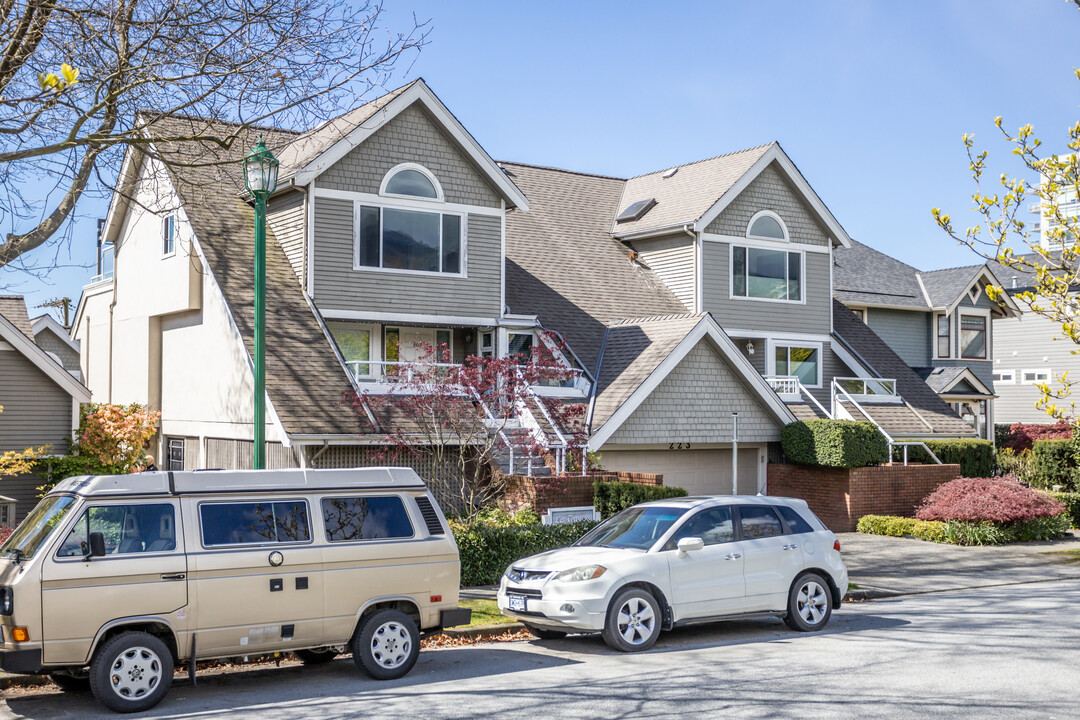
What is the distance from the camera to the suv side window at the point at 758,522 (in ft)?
42.7

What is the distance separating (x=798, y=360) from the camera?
28891 mm

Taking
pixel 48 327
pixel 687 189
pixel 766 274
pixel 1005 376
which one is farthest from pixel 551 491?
pixel 1005 376

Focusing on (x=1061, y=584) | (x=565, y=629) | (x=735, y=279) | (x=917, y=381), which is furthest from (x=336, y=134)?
(x=917, y=381)

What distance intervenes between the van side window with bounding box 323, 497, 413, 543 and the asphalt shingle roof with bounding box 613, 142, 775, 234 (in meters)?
17.9

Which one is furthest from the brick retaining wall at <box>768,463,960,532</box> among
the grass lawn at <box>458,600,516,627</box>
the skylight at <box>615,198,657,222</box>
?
the grass lawn at <box>458,600,516,627</box>

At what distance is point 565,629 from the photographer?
39.7ft

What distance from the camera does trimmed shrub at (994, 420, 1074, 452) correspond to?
4016 cm

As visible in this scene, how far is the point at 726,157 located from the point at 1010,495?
1188 cm

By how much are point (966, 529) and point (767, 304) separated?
838 cm

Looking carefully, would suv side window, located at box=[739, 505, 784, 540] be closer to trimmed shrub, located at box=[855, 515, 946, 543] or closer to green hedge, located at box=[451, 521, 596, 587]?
green hedge, located at box=[451, 521, 596, 587]

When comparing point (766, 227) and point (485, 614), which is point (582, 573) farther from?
point (766, 227)

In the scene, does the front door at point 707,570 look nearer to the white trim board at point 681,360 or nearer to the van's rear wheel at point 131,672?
the van's rear wheel at point 131,672

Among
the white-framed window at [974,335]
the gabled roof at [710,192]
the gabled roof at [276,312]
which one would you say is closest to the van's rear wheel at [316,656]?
the gabled roof at [276,312]

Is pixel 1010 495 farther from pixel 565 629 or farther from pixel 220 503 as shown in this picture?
pixel 220 503
